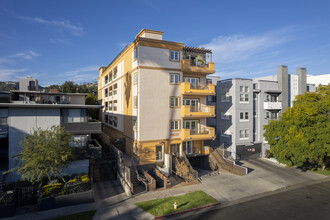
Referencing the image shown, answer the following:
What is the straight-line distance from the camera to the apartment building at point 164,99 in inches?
951

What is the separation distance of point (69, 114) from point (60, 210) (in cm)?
977

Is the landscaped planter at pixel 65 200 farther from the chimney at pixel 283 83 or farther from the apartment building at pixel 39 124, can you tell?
the chimney at pixel 283 83

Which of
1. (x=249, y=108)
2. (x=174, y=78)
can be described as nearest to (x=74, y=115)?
(x=174, y=78)

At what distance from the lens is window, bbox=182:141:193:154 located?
26844 millimetres

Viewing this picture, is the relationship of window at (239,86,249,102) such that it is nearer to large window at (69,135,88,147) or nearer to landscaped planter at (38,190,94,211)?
large window at (69,135,88,147)

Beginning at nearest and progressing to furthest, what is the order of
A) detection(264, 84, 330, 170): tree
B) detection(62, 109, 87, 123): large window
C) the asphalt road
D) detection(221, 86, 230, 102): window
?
the asphalt road
detection(62, 109, 87, 123): large window
detection(264, 84, 330, 170): tree
detection(221, 86, 230, 102): window

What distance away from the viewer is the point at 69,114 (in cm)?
2195

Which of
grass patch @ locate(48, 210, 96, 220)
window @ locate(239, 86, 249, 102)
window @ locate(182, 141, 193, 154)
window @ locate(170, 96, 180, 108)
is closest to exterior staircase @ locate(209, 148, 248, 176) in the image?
window @ locate(182, 141, 193, 154)

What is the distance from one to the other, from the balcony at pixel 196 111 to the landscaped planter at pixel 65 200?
1359 centimetres

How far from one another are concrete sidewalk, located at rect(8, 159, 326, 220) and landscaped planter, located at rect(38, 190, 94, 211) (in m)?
0.37

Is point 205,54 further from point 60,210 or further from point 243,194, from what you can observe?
point 60,210

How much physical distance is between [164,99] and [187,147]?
283 inches

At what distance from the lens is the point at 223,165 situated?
88.6ft

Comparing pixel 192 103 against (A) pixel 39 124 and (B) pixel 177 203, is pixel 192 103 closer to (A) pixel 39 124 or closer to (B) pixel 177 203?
(B) pixel 177 203
